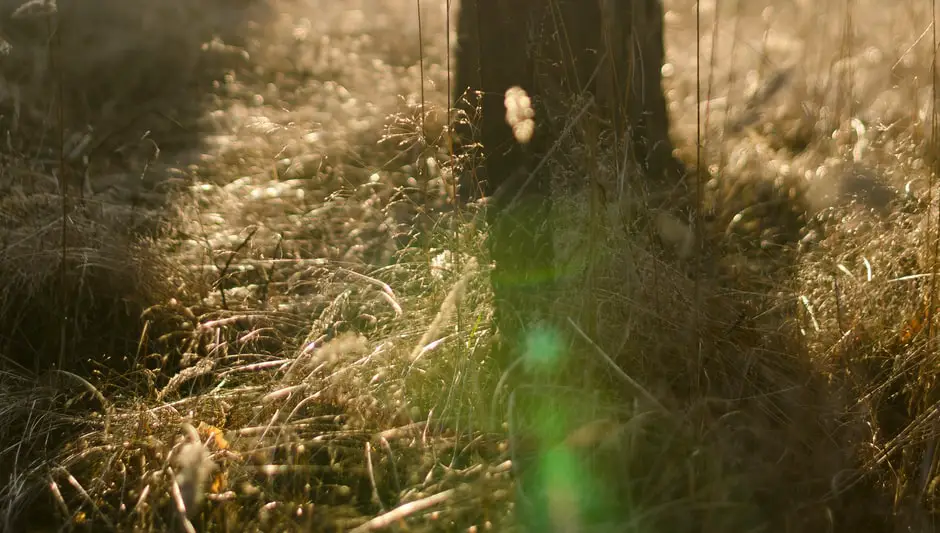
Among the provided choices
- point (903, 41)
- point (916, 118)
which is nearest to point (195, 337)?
point (916, 118)

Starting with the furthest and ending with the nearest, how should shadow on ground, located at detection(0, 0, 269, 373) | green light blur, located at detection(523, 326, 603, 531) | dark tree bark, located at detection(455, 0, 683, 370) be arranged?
shadow on ground, located at detection(0, 0, 269, 373) < dark tree bark, located at detection(455, 0, 683, 370) < green light blur, located at detection(523, 326, 603, 531)

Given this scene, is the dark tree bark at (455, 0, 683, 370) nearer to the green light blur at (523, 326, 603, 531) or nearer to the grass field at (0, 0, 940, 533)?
the grass field at (0, 0, 940, 533)

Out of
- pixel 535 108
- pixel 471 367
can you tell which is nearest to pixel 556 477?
pixel 471 367

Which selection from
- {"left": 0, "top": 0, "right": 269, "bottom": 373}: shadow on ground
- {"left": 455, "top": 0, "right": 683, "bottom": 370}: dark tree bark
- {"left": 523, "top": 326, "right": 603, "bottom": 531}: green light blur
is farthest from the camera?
{"left": 0, "top": 0, "right": 269, "bottom": 373}: shadow on ground

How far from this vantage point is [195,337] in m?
2.20

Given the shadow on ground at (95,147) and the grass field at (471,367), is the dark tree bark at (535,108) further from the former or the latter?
the shadow on ground at (95,147)

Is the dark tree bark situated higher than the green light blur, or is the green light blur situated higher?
the dark tree bark

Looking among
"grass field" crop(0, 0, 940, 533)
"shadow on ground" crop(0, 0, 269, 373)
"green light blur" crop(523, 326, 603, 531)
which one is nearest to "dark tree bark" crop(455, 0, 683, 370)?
"grass field" crop(0, 0, 940, 533)

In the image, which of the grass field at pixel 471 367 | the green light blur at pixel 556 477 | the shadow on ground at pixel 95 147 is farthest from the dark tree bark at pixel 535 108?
the shadow on ground at pixel 95 147

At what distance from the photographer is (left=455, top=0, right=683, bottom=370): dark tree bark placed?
2.04 metres

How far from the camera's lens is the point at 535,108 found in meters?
2.18

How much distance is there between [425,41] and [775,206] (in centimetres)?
287

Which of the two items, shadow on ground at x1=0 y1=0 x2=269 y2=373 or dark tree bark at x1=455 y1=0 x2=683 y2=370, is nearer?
dark tree bark at x1=455 y1=0 x2=683 y2=370

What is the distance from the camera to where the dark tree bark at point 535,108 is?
204cm
